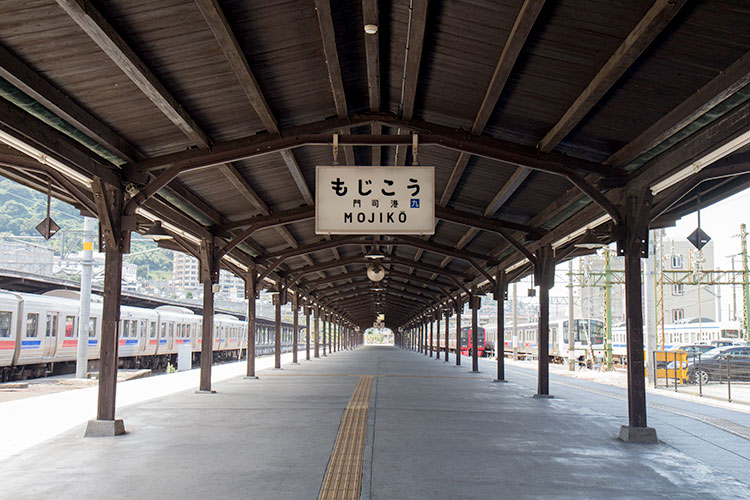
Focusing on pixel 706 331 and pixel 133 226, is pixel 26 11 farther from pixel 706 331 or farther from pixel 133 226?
pixel 706 331

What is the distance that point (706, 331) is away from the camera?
3406 cm

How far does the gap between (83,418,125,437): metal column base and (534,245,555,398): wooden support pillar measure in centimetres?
792

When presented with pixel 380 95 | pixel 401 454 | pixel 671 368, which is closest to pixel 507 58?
pixel 380 95

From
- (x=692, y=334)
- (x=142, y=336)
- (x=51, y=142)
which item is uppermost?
(x=51, y=142)

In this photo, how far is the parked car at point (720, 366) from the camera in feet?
56.9

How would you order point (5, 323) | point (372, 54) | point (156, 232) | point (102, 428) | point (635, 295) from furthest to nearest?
point (5, 323)
point (156, 232)
point (635, 295)
point (102, 428)
point (372, 54)

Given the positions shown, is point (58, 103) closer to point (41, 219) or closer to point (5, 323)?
point (5, 323)

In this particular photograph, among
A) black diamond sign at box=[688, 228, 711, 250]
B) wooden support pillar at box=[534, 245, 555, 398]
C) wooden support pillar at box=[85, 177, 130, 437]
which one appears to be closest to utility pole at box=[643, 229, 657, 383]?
wooden support pillar at box=[534, 245, 555, 398]

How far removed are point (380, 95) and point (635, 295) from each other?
4197 mm

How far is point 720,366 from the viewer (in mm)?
17109

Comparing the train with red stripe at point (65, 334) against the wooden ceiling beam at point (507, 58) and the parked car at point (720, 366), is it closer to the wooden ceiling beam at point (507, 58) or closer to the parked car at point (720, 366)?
the wooden ceiling beam at point (507, 58)

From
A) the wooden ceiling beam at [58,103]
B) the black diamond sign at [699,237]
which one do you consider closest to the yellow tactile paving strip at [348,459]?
the wooden ceiling beam at [58,103]

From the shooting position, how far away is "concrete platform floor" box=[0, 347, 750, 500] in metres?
5.32

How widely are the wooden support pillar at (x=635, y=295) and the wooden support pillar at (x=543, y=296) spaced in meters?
3.74
